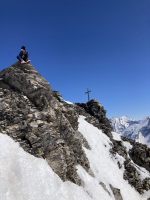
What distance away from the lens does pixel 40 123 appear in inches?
1516

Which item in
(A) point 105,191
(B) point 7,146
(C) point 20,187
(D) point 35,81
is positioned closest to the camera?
(C) point 20,187

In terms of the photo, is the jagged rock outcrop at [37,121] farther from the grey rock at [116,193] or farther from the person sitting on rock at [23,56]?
the grey rock at [116,193]

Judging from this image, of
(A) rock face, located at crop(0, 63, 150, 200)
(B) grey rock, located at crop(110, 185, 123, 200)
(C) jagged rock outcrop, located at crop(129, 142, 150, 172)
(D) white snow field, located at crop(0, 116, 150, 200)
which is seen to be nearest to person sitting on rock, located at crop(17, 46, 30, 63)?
(A) rock face, located at crop(0, 63, 150, 200)

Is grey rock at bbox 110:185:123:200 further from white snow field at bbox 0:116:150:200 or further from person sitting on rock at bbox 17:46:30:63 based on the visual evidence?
person sitting on rock at bbox 17:46:30:63

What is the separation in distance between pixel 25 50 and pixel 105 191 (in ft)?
77.7

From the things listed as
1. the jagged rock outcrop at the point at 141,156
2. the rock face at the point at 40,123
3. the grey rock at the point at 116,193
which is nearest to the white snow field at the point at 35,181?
the grey rock at the point at 116,193

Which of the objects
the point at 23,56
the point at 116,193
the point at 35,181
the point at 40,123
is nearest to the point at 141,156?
the point at 116,193

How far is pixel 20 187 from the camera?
95.7 ft

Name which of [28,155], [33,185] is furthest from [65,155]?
[33,185]

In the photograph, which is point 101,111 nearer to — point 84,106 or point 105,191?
point 84,106

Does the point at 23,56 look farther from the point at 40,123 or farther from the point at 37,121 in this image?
the point at 40,123

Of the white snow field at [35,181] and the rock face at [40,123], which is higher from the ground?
the rock face at [40,123]

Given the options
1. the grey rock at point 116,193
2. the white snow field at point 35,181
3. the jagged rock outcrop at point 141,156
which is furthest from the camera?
the jagged rock outcrop at point 141,156

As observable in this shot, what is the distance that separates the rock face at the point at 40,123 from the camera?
117 ft
